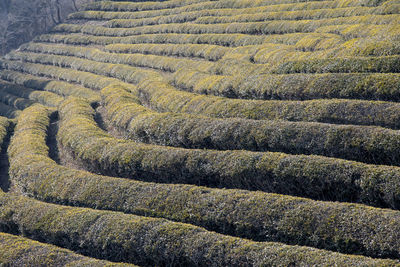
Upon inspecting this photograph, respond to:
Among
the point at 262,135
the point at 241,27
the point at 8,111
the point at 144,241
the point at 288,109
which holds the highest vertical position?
the point at 288,109

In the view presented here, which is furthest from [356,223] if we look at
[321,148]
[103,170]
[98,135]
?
[98,135]

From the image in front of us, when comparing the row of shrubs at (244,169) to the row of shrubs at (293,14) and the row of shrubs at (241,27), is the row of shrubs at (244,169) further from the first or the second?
the row of shrubs at (293,14)

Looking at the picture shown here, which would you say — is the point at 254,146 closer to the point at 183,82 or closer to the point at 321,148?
the point at 321,148

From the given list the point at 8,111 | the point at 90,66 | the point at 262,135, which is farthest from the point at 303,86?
Answer: the point at 8,111

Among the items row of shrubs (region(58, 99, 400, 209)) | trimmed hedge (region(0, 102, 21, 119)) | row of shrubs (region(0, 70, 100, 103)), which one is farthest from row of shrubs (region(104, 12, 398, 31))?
trimmed hedge (region(0, 102, 21, 119))

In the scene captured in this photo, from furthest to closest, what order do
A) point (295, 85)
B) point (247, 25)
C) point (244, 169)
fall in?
1. point (247, 25)
2. point (295, 85)
3. point (244, 169)

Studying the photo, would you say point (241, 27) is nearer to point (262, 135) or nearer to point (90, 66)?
point (90, 66)

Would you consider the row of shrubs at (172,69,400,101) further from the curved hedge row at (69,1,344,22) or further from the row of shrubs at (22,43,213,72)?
the curved hedge row at (69,1,344,22)
